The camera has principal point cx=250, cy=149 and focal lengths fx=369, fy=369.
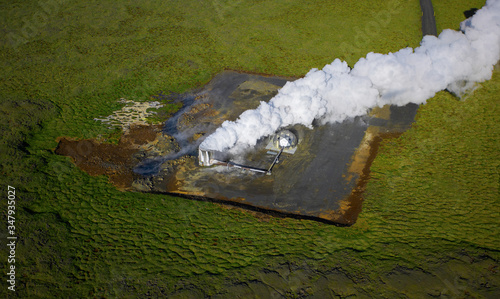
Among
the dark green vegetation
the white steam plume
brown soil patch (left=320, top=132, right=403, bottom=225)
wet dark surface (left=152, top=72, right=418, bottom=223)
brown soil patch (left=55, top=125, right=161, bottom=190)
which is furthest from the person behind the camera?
the white steam plume

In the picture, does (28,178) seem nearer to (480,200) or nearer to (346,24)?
(480,200)

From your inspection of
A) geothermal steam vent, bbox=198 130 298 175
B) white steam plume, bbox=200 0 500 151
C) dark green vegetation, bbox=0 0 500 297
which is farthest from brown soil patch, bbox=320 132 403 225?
white steam plume, bbox=200 0 500 151

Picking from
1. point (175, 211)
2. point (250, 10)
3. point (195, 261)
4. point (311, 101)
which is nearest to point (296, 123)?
point (311, 101)

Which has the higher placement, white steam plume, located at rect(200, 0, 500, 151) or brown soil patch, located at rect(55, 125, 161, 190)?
white steam plume, located at rect(200, 0, 500, 151)

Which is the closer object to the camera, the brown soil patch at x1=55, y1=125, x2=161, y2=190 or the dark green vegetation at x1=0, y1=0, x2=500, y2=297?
the dark green vegetation at x1=0, y1=0, x2=500, y2=297

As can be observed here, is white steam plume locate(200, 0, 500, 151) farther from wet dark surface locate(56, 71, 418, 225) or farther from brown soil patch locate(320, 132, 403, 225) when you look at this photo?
brown soil patch locate(320, 132, 403, 225)

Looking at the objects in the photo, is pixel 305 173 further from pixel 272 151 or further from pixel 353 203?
pixel 353 203

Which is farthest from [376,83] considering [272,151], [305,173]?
[305,173]
